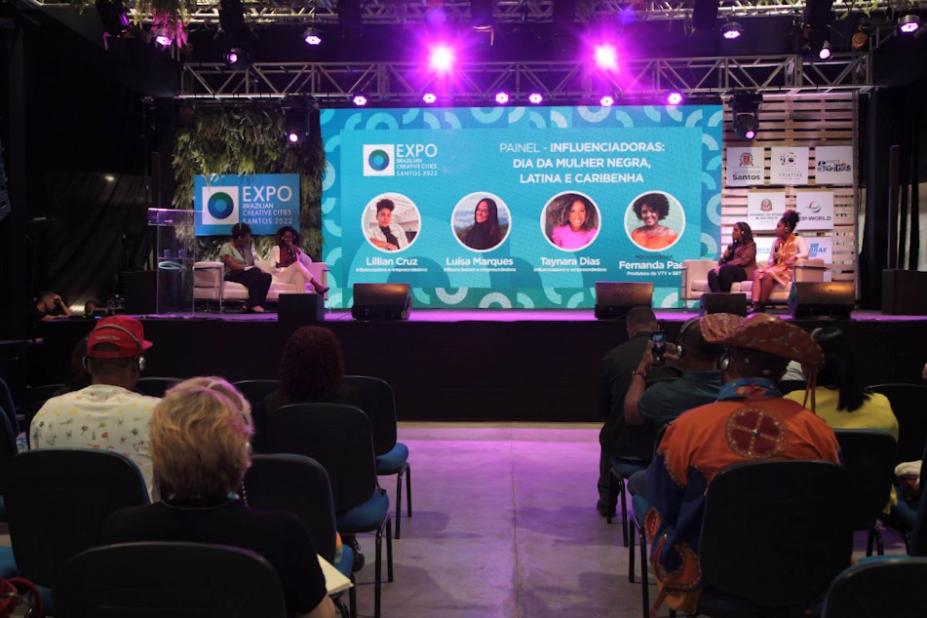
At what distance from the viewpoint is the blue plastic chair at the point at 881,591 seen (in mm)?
Answer: 1602

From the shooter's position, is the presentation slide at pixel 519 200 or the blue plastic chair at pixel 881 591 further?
→ the presentation slide at pixel 519 200

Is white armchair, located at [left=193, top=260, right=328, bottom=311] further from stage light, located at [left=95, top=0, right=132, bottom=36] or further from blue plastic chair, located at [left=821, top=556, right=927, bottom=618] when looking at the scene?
blue plastic chair, located at [left=821, top=556, right=927, bottom=618]

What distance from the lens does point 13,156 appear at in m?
7.93

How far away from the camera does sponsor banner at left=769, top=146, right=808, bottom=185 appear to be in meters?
11.9

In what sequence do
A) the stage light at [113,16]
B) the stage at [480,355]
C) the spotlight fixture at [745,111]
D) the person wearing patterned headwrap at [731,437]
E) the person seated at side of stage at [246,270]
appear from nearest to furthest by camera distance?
1. the person wearing patterned headwrap at [731,437]
2. the stage at [480,355]
3. the stage light at [113,16]
4. the person seated at side of stage at [246,270]
5. the spotlight fixture at [745,111]

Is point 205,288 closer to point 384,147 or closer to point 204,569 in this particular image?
point 384,147

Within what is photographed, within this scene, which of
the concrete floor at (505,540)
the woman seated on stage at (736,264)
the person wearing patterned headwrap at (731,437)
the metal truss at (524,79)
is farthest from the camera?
the metal truss at (524,79)

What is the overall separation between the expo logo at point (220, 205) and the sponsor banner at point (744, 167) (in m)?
6.61

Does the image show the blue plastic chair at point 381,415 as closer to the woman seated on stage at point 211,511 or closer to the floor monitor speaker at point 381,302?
the woman seated on stage at point 211,511

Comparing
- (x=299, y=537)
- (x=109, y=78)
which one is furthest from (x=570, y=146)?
(x=299, y=537)

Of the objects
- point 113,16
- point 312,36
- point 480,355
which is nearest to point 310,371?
point 480,355

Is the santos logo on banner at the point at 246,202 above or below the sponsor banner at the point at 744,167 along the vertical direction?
below

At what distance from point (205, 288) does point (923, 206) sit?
849 centimetres

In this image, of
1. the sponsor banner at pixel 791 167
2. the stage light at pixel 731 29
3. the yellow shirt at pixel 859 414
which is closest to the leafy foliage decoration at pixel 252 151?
the stage light at pixel 731 29
